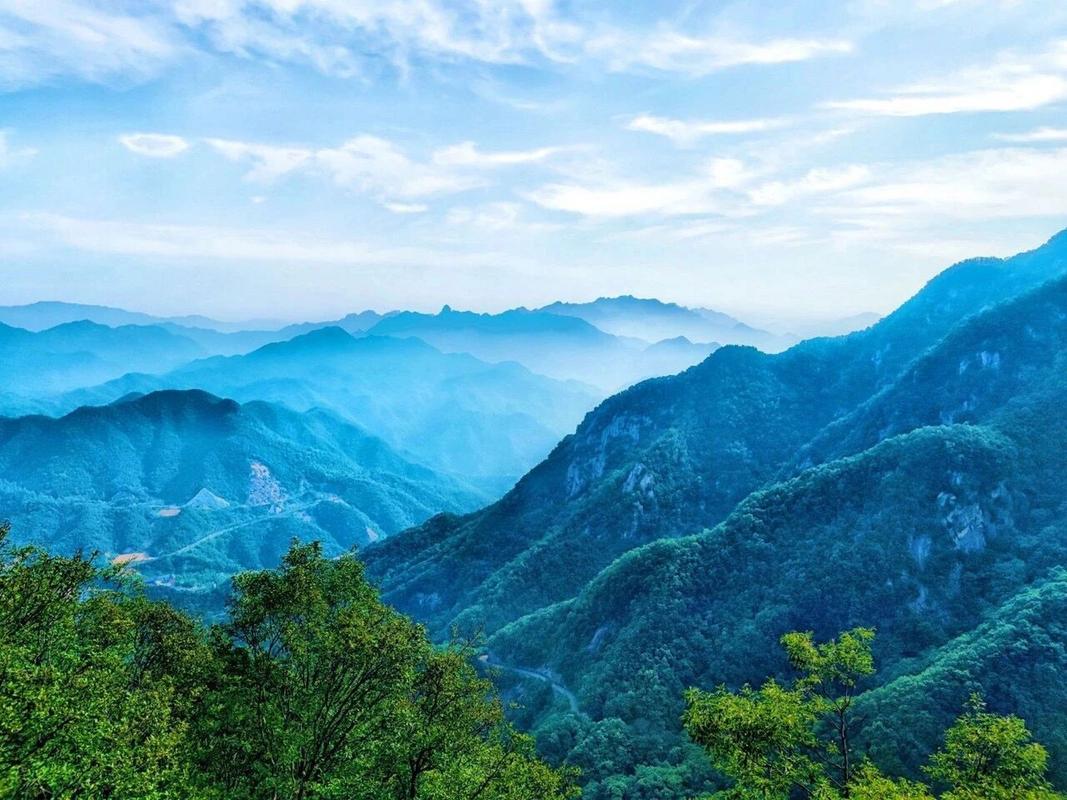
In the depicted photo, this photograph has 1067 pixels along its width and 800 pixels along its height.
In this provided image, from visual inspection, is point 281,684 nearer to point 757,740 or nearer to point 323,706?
point 323,706

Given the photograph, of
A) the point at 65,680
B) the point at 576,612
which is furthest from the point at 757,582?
the point at 65,680

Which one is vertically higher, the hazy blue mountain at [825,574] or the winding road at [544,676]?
the hazy blue mountain at [825,574]

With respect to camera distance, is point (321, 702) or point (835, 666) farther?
point (835, 666)

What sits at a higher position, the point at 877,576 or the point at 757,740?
the point at 757,740

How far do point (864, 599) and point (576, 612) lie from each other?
7030 centimetres

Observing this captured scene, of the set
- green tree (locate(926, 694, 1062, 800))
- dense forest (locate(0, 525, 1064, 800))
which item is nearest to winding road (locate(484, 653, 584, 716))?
dense forest (locate(0, 525, 1064, 800))

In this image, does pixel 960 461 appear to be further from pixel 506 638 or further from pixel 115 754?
pixel 115 754

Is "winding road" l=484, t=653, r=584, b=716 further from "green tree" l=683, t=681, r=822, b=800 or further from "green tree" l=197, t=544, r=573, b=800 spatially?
"green tree" l=683, t=681, r=822, b=800

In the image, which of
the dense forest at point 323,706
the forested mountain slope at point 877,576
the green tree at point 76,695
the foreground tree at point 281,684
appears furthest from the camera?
the forested mountain slope at point 877,576

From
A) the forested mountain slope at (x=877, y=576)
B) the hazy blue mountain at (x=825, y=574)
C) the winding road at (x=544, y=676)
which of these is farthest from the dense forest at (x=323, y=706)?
the winding road at (x=544, y=676)

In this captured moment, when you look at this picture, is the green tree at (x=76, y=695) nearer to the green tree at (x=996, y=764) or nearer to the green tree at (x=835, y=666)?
the green tree at (x=835, y=666)

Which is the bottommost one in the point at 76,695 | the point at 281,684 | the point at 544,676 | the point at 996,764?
the point at 544,676

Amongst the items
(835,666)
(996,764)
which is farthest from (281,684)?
(996,764)

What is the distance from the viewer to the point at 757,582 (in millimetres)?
148125
